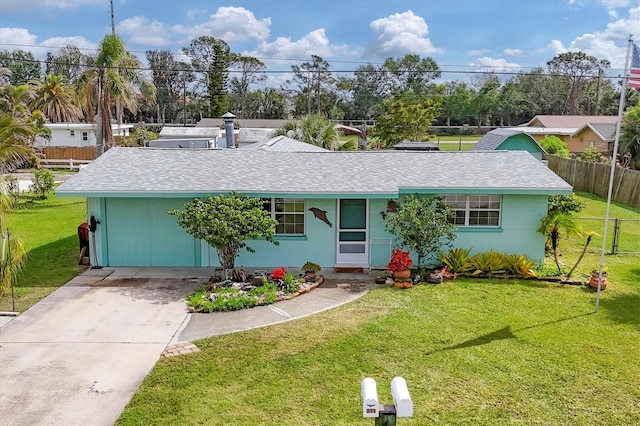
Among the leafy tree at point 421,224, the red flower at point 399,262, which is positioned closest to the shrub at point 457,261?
the leafy tree at point 421,224

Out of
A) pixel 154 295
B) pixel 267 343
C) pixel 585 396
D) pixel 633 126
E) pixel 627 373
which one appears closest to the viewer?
pixel 585 396

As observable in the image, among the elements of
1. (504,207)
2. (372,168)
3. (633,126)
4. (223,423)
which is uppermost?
(633,126)

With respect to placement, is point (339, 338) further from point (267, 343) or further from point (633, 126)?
point (633, 126)

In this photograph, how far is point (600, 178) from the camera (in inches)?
1092

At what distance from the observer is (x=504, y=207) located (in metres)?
14.2

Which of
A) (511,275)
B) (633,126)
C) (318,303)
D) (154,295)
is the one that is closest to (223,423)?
(318,303)

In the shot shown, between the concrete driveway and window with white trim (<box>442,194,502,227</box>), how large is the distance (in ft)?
22.7

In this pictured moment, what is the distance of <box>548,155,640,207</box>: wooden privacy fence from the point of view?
24933 millimetres

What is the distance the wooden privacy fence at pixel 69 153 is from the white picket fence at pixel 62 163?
185 centimetres

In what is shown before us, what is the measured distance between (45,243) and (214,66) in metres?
55.6

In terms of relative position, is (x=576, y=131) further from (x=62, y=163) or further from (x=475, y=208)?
(x=62, y=163)

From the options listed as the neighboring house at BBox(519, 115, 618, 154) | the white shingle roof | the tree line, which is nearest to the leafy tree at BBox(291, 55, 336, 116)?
the tree line

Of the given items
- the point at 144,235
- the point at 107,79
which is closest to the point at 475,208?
the point at 144,235

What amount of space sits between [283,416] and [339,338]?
8.92ft
